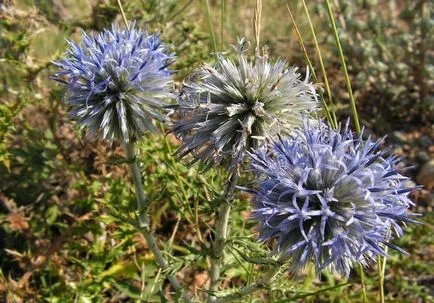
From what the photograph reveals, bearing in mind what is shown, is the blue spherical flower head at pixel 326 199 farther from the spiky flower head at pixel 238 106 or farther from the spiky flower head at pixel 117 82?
the spiky flower head at pixel 117 82

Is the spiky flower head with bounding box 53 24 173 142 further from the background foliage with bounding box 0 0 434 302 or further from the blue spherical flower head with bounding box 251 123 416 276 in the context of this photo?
the blue spherical flower head with bounding box 251 123 416 276

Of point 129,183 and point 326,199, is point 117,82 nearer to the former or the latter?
point 326,199

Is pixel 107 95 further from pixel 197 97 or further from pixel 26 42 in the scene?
pixel 26 42

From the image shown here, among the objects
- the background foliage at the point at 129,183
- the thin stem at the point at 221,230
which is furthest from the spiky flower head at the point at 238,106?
the background foliage at the point at 129,183

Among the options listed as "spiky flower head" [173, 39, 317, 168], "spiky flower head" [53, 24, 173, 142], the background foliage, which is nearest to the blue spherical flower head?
"spiky flower head" [173, 39, 317, 168]

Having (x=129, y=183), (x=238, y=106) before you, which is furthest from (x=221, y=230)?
(x=129, y=183)
